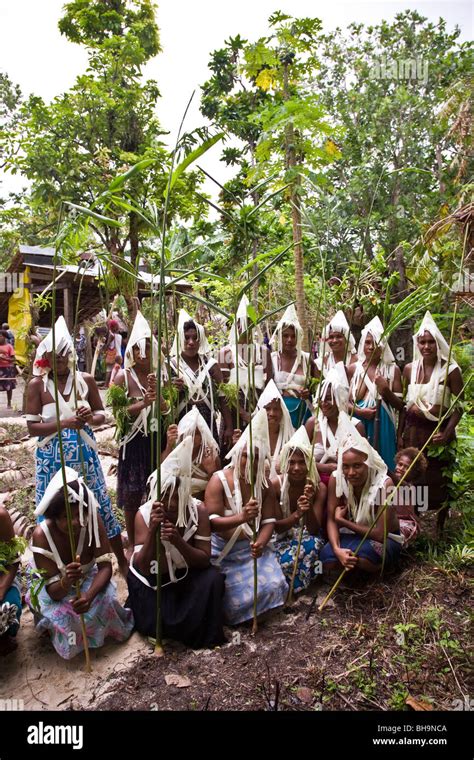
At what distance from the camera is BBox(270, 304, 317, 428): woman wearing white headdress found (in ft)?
14.8

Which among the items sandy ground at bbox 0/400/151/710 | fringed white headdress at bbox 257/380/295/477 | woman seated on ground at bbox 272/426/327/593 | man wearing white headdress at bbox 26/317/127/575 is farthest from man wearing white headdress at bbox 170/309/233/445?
sandy ground at bbox 0/400/151/710

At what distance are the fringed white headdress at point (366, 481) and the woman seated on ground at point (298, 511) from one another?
7.6 inches

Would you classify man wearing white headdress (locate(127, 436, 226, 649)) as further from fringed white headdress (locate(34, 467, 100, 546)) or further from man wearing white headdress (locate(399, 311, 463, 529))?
man wearing white headdress (locate(399, 311, 463, 529))

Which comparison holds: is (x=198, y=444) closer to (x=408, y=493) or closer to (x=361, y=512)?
(x=361, y=512)

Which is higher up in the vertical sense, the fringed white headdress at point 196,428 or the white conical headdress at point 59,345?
the white conical headdress at point 59,345

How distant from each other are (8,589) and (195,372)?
84.5 inches

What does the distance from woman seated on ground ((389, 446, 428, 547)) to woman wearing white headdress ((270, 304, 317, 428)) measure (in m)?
1.04

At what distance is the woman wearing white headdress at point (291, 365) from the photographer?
14.8ft

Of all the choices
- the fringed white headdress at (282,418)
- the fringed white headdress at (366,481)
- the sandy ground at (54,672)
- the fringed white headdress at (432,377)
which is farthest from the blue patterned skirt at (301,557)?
the fringed white headdress at (432,377)

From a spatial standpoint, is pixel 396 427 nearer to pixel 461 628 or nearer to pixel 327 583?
pixel 327 583

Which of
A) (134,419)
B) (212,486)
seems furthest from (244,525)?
(134,419)

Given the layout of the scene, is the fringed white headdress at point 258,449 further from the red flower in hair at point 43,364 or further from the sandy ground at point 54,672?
the red flower in hair at point 43,364

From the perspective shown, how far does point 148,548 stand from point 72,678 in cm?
79

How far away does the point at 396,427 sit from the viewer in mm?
4832
